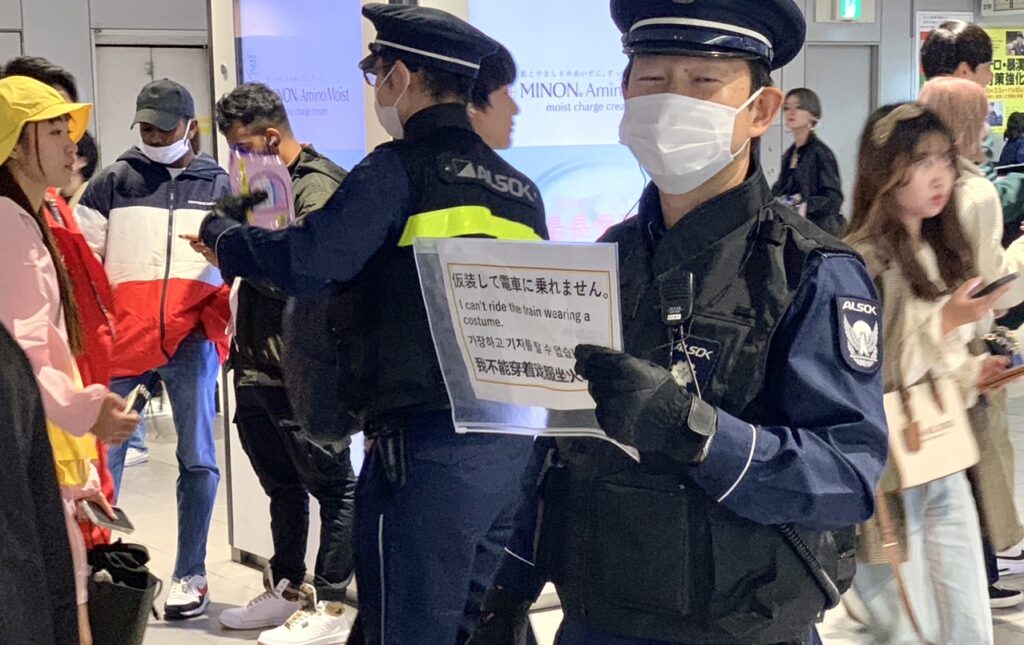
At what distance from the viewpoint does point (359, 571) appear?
2.88m

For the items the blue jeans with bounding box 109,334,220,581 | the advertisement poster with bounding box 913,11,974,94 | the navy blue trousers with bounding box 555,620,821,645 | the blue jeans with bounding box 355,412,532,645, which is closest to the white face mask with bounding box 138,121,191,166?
the blue jeans with bounding box 109,334,220,581

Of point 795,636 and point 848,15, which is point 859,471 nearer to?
point 795,636

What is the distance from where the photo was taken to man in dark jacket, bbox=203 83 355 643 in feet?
13.0

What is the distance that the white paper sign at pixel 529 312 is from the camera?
1.61 meters

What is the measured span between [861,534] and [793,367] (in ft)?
5.45

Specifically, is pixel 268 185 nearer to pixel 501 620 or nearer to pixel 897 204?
pixel 897 204

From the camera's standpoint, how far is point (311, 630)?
421cm

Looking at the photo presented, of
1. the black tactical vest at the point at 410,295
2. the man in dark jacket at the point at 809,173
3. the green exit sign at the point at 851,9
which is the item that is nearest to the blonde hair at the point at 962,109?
the black tactical vest at the point at 410,295

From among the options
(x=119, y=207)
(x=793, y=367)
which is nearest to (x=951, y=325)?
(x=793, y=367)

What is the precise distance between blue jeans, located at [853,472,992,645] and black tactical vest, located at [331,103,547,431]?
1221 millimetres

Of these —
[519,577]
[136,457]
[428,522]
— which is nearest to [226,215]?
[428,522]

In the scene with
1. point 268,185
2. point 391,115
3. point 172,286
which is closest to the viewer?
point 391,115

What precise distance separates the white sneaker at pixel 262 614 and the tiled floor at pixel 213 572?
0.03 metres

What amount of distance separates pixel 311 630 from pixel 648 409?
2.94 m
